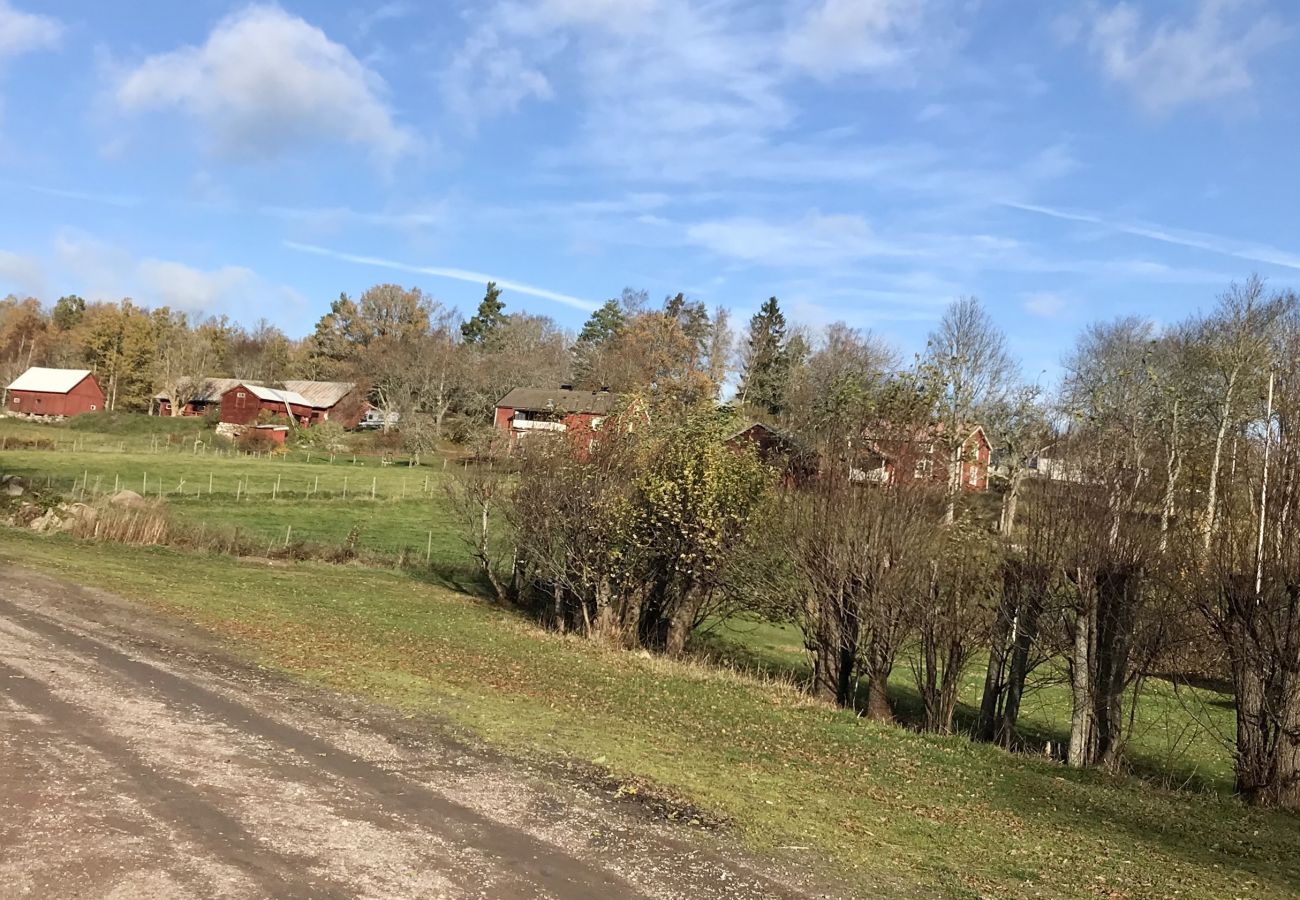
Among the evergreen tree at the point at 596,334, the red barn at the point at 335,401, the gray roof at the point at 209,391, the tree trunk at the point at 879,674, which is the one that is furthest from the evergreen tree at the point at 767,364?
the tree trunk at the point at 879,674

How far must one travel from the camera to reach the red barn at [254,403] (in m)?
85.9

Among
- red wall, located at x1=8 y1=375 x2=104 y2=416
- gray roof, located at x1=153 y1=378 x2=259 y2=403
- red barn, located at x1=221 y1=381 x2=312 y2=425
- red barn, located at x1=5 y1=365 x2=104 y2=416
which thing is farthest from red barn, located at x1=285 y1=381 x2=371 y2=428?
red wall, located at x1=8 y1=375 x2=104 y2=416

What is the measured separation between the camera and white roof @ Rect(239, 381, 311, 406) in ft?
288

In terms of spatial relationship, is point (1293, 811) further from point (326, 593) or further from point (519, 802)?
point (326, 593)

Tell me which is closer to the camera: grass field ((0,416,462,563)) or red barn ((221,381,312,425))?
grass field ((0,416,462,563))

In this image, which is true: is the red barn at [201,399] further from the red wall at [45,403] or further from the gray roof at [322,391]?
the red wall at [45,403]

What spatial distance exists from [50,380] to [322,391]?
26693mm

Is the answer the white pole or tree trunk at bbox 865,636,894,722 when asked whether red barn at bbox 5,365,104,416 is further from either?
the white pole

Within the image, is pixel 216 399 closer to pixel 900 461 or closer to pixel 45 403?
pixel 45 403

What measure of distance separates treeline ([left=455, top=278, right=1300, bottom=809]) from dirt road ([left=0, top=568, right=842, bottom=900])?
8.01 m

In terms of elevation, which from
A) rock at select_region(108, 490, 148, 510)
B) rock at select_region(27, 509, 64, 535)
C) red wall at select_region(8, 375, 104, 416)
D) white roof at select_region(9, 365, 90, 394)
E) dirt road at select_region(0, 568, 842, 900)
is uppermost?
white roof at select_region(9, 365, 90, 394)

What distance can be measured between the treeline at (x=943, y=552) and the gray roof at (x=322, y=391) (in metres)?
72.7

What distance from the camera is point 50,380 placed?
9225 centimetres

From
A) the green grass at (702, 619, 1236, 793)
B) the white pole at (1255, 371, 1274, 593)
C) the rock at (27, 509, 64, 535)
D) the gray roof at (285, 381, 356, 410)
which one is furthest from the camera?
the gray roof at (285, 381, 356, 410)
